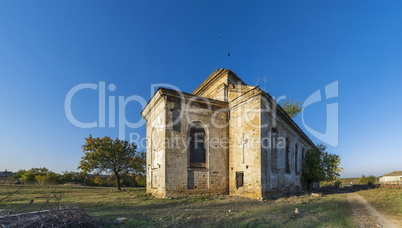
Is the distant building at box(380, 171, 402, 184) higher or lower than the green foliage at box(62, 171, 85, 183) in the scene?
lower

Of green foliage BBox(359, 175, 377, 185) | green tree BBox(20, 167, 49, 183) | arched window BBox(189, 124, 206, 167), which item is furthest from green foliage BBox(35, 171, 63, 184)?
green foliage BBox(359, 175, 377, 185)

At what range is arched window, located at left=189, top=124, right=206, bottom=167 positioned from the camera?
13.1 m

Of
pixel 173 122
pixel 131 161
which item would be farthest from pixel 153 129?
pixel 131 161

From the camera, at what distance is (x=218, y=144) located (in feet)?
45.3

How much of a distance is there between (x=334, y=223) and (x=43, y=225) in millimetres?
7761

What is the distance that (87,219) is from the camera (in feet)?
16.8

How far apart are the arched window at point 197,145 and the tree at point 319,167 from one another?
13.3m

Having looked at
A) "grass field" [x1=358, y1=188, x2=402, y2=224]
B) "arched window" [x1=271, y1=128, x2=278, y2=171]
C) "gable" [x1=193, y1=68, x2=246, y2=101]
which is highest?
"gable" [x1=193, y1=68, x2=246, y2=101]

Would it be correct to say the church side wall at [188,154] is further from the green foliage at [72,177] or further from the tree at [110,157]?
the green foliage at [72,177]

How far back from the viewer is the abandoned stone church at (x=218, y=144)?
1195 cm

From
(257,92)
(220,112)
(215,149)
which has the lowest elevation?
(215,149)

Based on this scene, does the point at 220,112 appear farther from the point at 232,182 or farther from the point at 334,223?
the point at 334,223

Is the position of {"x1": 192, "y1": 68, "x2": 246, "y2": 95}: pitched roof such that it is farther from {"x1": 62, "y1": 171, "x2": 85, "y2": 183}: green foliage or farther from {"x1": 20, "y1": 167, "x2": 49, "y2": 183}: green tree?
{"x1": 20, "y1": 167, "x2": 49, "y2": 183}: green tree

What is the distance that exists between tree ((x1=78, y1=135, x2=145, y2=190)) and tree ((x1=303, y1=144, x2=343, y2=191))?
1697cm
